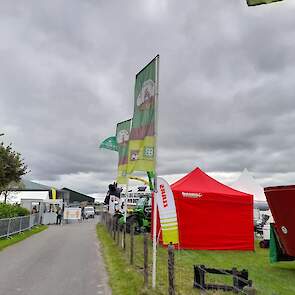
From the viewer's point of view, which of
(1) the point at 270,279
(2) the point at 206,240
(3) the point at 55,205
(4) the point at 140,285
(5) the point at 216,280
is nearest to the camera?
(4) the point at 140,285

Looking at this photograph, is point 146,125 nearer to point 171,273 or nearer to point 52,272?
point 171,273

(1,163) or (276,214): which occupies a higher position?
(1,163)

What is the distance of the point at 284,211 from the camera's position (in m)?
10.2

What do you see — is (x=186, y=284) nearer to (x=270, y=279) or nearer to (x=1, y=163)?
(x=270, y=279)

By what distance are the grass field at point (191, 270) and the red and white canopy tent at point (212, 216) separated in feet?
2.29

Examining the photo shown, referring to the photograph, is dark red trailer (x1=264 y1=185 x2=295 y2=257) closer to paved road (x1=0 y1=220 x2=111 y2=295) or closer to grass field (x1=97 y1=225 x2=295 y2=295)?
grass field (x1=97 y1=225 x2=295 y2=295)

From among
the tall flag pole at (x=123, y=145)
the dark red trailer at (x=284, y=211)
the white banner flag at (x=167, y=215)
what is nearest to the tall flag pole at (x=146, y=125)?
the white banner flag at (x=167, y=215)

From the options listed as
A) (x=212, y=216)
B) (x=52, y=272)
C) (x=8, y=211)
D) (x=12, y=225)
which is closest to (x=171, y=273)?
(x=52, y=272)

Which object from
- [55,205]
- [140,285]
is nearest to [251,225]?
[140,285]

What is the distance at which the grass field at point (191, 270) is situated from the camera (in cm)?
806

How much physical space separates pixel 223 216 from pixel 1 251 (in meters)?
8.96

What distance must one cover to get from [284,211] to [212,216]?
5.51 metres

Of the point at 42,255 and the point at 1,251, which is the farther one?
the point at 1,251

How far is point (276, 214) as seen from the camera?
10.6 meters
